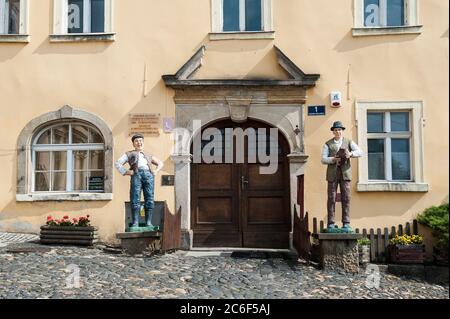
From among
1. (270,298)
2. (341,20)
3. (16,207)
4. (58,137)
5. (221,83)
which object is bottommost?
(270,298)

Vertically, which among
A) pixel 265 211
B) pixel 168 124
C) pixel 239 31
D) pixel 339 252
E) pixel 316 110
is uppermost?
pixel 239 31

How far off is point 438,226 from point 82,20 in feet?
24.7

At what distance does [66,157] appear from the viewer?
10047 mm

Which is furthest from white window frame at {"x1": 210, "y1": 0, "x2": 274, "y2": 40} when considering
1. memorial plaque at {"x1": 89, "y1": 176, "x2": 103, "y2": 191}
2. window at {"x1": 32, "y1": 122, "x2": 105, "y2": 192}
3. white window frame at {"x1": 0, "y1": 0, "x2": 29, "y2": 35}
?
white window frame at {"x1": 0, "y1": 0, "x2": 29, "y2": 35}

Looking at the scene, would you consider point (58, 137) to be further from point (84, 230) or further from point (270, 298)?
point (270, 298)

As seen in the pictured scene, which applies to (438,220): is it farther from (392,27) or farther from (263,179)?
(392,27)

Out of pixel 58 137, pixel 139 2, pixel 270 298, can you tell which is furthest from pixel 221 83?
pixel 270 298

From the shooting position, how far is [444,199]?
30.5ft

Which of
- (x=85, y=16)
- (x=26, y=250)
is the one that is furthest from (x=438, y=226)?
(x=85, y=16)

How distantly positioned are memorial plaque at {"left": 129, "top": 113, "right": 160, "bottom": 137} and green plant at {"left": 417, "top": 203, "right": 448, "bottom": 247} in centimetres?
496

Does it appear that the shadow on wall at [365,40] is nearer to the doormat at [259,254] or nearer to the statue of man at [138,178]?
the doormat at [259,254]

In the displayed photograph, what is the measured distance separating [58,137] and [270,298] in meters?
5.95
